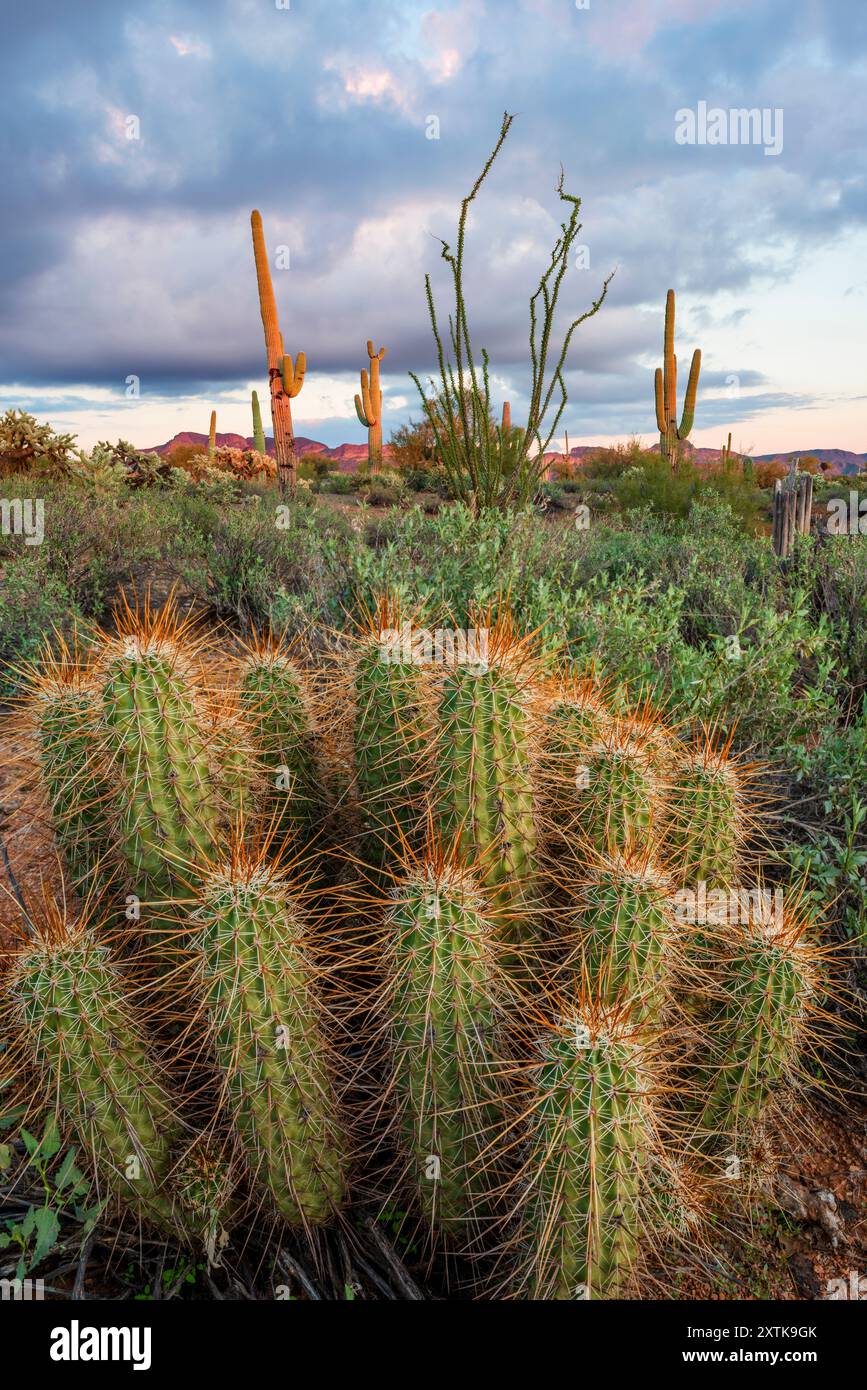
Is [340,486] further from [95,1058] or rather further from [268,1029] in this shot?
[268,1029]

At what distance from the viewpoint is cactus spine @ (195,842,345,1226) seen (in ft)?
6.25

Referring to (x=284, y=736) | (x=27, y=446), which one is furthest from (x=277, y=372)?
(x=284, y=736)

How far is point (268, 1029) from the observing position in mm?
1927

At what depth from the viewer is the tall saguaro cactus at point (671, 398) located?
2192 centimetres

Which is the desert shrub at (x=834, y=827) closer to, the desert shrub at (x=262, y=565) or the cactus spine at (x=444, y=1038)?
the cactus spine at (x=444, y=1038)

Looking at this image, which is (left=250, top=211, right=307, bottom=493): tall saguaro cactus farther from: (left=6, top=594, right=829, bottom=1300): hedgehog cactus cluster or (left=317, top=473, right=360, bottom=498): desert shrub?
(left=6, top=594, right=829, bottom=1300): hedgehog cactus cluster

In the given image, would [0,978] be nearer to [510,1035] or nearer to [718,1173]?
[510,1035]

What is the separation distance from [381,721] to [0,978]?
1.35 m

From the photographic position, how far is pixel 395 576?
188 inches

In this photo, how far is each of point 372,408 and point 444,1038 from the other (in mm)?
25564

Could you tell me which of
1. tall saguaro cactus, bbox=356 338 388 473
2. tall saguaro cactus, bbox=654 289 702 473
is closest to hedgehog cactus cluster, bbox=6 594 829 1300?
tall saguaro cactus, bbox=654 289 702 473

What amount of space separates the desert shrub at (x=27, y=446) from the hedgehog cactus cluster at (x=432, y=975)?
46.6 feet

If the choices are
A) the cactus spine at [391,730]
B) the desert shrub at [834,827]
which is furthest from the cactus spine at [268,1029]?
the desert shrub at [834,827]

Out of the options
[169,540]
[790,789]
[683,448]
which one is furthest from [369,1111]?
[683,448]
